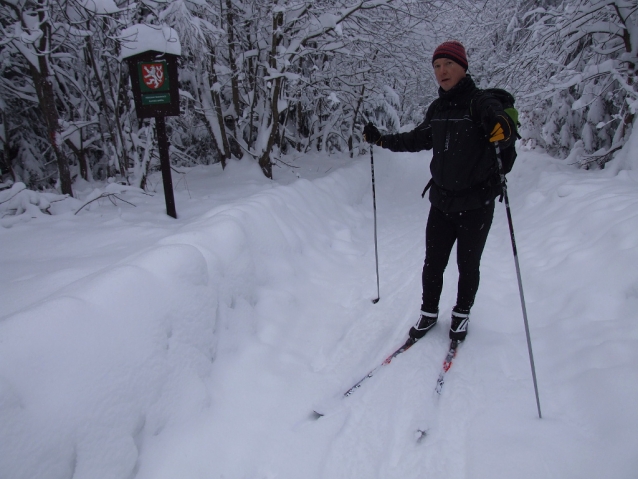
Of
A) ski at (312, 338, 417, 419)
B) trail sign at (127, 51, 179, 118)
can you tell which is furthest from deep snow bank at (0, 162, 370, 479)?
trail sign at (127, 51, 179, 118)

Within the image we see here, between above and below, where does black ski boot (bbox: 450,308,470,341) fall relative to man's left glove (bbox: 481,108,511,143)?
below

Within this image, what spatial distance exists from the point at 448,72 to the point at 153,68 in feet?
11.4

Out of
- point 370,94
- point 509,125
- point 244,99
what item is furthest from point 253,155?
point 509,125

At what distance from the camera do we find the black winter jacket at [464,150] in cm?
259

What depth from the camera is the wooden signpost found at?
4.23 metres

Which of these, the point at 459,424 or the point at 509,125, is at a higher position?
the point at 509,125

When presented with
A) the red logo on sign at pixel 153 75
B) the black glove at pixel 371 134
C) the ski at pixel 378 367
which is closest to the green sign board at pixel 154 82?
the red logo on sign at pixel 153 75

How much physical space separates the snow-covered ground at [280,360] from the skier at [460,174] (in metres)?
0.47

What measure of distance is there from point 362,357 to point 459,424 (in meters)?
0.90

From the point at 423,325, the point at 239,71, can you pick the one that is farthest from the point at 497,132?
the point at 239,71

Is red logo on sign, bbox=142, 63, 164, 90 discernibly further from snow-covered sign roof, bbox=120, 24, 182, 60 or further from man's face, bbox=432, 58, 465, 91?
man's face, bbox=432, 58, 465, 91

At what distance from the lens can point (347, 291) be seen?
4.14m

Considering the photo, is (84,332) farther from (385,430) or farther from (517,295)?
(517,295)

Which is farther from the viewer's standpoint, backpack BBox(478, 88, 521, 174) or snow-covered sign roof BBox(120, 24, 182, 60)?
snow-covered sign roof BBox(120, 24, 182, 60)
